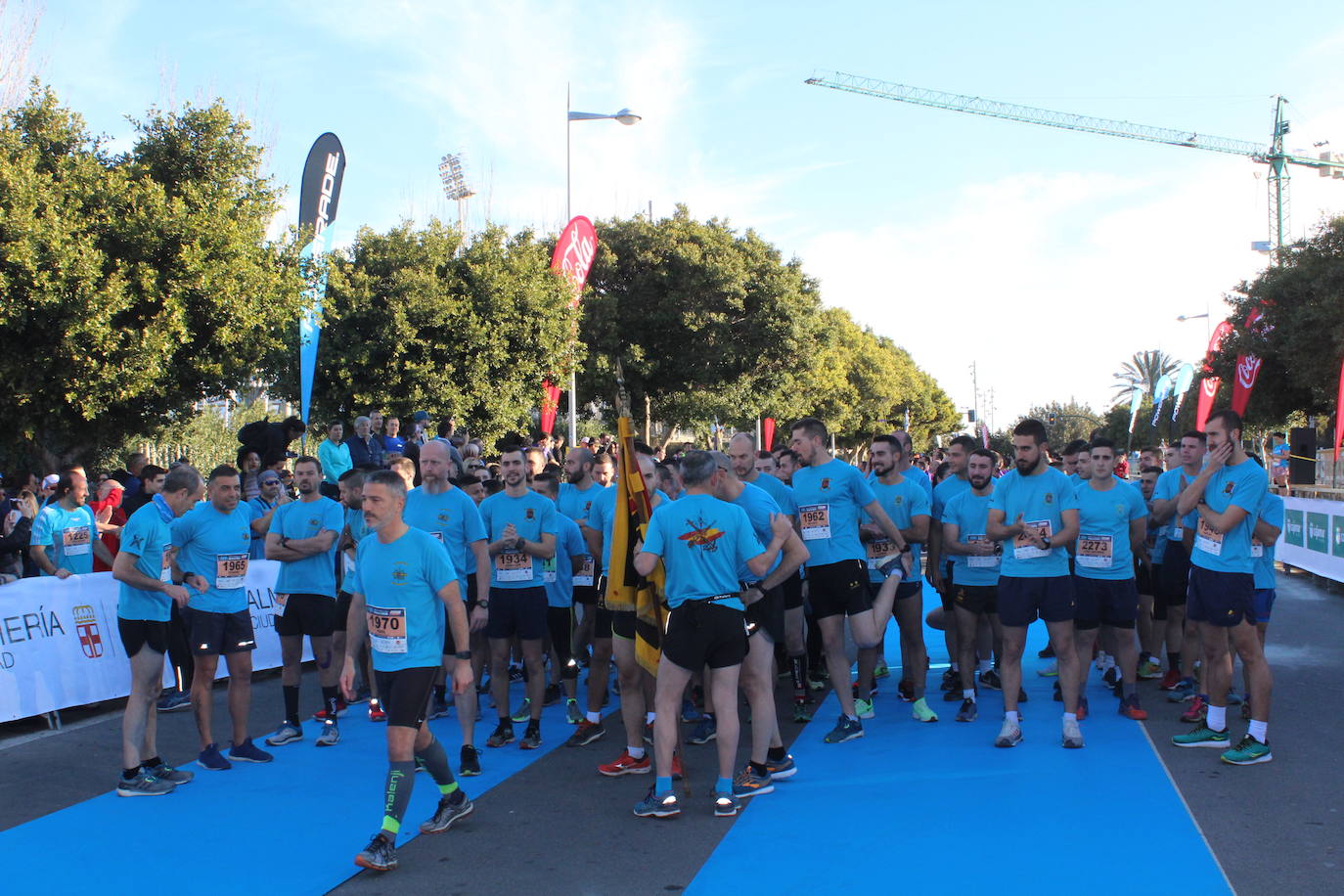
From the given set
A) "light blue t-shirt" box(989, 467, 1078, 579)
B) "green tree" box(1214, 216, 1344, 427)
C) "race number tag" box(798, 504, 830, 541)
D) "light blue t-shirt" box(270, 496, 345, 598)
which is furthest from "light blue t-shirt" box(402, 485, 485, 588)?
"green tree" box(1214, 216, 1344, 427)

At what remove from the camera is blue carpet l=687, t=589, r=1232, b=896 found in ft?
15.1

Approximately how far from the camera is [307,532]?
7.29 metres

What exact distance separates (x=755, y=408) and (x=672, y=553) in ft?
94.5

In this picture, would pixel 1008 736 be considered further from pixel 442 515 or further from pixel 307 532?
pixel 307 532

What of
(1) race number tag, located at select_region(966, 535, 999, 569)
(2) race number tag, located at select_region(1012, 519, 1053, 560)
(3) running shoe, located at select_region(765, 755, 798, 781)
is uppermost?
(2) race number tag, located at select_region(1012, 519, 1053, 560)

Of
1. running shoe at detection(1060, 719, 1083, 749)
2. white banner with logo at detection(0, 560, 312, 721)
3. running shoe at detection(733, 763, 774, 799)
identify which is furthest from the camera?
white banner with logo at detection(0, 560, 312, 721)

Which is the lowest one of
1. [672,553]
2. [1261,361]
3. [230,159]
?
[672,553]

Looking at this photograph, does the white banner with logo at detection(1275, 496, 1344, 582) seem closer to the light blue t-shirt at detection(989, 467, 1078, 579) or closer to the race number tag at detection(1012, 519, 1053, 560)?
the light blue t-shirt at detection(989, 467, 1078, 579)

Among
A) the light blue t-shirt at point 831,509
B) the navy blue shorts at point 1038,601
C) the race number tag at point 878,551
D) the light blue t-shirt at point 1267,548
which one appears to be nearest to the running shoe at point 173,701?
the light blue t-shirt at point 831,509

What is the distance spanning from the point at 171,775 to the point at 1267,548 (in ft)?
22.6


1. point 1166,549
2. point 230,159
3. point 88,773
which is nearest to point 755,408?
point 230,159

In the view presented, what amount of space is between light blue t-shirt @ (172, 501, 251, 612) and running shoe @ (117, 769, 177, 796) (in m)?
1.02

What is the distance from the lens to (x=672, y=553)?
18.2 feet

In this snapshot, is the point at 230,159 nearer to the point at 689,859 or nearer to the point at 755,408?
the point at 689,859
